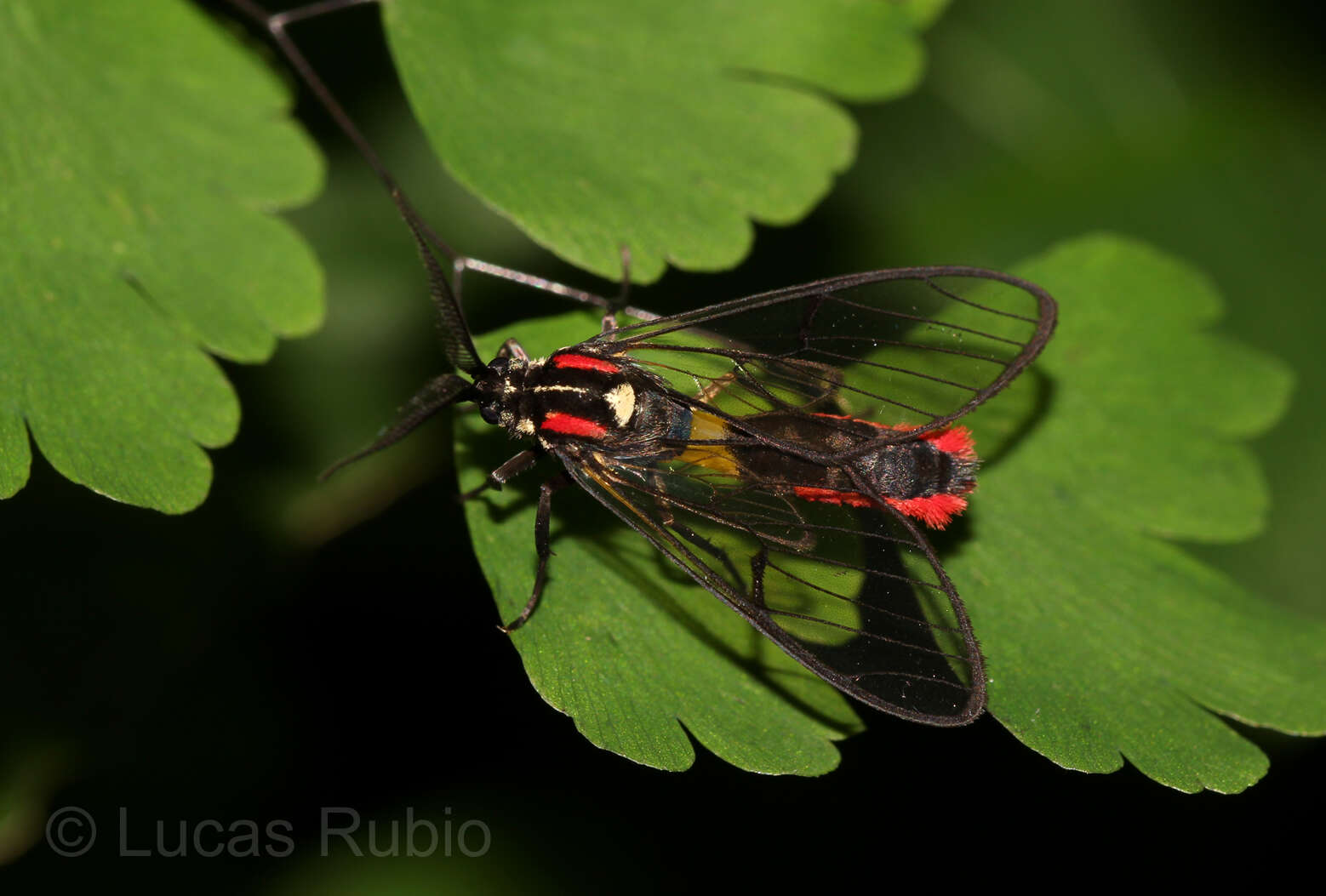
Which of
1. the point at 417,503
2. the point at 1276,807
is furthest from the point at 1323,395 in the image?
the point at 417,503

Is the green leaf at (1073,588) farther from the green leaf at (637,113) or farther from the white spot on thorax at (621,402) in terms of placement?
the green leaf at (637,113)

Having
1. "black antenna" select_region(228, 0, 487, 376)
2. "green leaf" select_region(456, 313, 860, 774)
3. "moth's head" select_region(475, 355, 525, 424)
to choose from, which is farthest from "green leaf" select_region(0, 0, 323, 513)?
"green leaf" select_region(456, 313, 860, 774)

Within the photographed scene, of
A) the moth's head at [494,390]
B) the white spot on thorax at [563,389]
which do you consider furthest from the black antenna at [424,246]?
the white spot on thorax at [563,389]

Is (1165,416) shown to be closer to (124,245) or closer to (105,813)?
(124,245)

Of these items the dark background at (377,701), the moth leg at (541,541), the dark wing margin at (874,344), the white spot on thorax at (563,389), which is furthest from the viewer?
the dark background at (377,701)

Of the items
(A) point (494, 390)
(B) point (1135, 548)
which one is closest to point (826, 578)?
(B) point (1135, 548)

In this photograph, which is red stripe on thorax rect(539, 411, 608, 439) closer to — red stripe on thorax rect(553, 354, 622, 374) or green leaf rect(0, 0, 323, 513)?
red stripe on thorax rect(553, 354, 622, 374)
